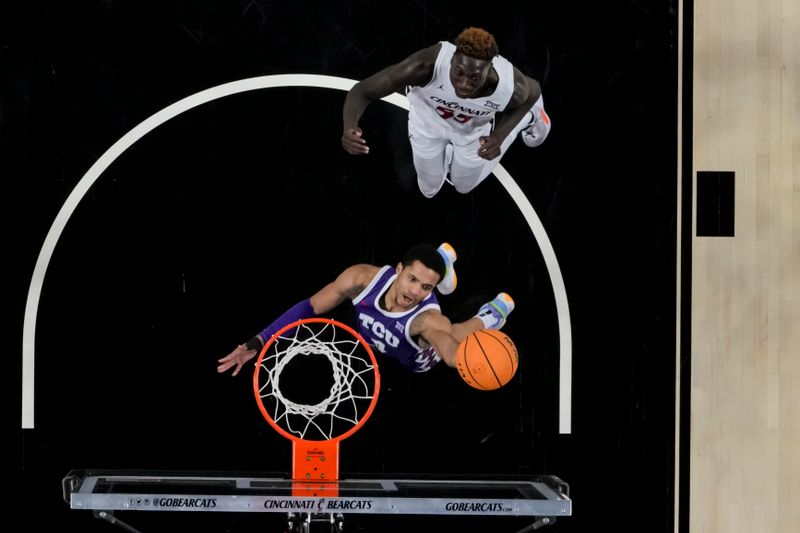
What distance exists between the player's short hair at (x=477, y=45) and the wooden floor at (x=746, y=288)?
108cm

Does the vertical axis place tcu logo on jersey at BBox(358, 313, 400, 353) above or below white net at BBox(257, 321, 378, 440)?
above

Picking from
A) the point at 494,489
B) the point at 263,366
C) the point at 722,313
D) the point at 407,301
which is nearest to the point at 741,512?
the point at 722,313

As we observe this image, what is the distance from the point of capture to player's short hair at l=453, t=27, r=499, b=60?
15.0 ft

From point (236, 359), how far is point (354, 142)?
1.20 meters

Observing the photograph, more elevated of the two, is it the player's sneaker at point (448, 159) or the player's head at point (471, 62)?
the player's head at point (471, 62)

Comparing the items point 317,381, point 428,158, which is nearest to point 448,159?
point 428,158

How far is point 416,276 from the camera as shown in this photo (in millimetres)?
4723

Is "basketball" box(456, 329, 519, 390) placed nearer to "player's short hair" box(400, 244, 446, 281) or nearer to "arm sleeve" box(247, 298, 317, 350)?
"player's short hair" box(400, 244, 446, 281)

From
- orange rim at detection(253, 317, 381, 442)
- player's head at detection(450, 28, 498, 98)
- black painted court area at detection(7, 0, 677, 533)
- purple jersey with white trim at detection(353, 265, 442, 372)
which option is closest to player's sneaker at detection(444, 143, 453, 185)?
black painted court area at detection(7, 0, 677, 533)

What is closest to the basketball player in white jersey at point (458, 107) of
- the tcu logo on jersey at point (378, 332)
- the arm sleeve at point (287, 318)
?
the tcu logo on jersey at point (378, 332)

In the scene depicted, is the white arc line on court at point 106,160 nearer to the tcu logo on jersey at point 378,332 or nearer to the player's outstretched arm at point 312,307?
the player's outstretched arm at point 312,307

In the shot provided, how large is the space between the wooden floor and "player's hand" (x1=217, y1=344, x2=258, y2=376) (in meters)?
2.23

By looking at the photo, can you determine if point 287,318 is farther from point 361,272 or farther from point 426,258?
point 426,258

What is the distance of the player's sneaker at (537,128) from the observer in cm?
476
